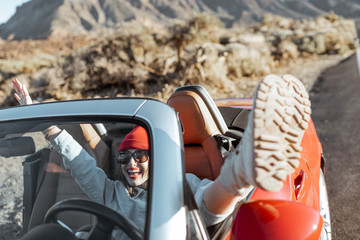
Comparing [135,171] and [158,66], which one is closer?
[135,171]

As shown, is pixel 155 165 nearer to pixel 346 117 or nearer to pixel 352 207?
pixel 352 207

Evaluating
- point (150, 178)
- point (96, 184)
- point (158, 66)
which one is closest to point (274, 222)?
point (150, 178)

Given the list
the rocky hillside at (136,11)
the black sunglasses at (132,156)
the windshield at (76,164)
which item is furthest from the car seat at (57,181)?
the rocky hillside at (136,11)

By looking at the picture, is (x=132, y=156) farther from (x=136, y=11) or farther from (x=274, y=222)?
(x=136, y=11)

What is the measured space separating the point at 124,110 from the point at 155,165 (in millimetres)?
316

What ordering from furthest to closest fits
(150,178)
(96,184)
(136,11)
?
(136,11)
(96,184)
(150,178)

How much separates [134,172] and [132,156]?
0.25 ft

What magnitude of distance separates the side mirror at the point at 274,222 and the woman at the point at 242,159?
0.10m

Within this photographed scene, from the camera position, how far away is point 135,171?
1419mm

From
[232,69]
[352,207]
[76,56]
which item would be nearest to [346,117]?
[352,207]

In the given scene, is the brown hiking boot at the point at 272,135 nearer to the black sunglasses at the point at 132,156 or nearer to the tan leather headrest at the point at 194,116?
the black sunglasses at the point at 132,156

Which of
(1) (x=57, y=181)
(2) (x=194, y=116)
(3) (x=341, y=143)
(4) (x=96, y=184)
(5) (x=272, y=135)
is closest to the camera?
(5) (x=272, y=135)

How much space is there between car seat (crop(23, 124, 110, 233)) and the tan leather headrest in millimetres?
762

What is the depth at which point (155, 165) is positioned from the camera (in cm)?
116
